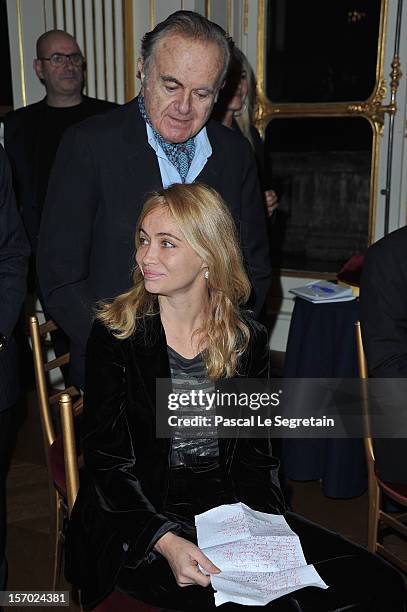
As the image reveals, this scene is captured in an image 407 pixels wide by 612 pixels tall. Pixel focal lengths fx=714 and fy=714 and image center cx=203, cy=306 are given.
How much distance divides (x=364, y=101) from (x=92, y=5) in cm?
181

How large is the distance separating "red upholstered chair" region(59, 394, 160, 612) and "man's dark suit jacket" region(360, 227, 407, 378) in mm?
959

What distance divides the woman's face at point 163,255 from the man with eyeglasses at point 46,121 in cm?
211

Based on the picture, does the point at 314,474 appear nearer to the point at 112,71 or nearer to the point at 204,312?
the point at 204,312

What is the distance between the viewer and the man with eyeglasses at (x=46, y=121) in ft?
12.3

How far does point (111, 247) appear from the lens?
2021mm

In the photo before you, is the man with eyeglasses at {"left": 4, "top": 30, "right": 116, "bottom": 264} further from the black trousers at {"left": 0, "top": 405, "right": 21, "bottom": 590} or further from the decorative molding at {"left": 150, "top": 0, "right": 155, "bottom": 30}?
the black trousers at {"left": 0, "top": 405, "right": 21, "bottom": 590}

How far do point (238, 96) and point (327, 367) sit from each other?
1322 mm

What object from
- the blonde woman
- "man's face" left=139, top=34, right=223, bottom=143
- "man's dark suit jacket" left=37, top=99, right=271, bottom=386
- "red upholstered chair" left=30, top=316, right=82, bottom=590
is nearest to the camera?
the blonde woman

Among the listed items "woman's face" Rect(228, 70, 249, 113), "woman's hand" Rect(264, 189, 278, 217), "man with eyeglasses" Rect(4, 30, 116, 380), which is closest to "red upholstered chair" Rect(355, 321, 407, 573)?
"woman's hand" Rect(264, 189, 278, 217)

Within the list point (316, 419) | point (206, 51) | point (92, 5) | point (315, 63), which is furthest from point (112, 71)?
point (206, 51)

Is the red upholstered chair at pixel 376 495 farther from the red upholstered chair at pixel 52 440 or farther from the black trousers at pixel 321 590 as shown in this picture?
the red upholstered chair at pixel 52 440

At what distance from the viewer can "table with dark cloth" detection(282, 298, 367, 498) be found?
3105 mm

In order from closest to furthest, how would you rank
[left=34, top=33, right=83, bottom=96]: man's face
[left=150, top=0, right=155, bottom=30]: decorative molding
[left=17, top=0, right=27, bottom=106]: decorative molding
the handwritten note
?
the handwritten note < [left=34, top=33, right=83, bottom=96]: man's face < [left=150, top=0, right=155, bottom=30]: decorative molding < [left=17, top=0, right=27, bottom=106]: decorative molding

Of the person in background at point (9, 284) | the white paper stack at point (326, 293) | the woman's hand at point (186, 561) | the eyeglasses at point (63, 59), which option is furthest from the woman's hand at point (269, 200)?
the woman's hand at point (186, 561)
